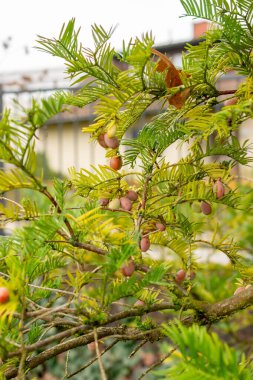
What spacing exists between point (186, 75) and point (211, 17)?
0.06 metres

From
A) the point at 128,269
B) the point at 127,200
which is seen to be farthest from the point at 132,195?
the point at 128,269

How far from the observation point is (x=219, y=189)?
601 mm

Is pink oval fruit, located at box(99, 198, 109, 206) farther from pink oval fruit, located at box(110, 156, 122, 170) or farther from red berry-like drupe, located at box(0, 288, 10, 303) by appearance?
red berry-like drupe, located at box(0, 288, 10, 303)

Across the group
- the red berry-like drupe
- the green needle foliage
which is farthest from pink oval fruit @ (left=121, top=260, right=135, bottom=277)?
the red berry-like drupe

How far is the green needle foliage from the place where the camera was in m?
0.42

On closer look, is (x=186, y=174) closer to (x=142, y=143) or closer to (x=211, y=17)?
(x=142, y=143)

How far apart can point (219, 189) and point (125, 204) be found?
Answer: 101 millimetres

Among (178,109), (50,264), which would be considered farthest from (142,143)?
(50,264)

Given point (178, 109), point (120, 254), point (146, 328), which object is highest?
point (178, 109)

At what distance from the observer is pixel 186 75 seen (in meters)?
0.56

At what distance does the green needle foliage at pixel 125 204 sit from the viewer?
418 mm

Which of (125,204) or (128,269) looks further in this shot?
(125,204)

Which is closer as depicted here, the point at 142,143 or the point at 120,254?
the point at 120,254

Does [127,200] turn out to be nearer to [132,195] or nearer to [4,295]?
[132,195]
